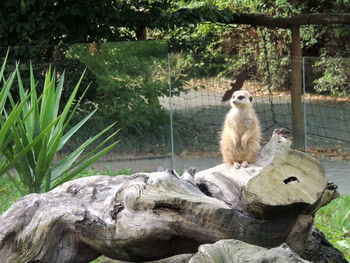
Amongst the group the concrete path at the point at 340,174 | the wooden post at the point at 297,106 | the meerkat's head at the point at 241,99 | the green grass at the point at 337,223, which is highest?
the meerkat's head at the point at 241,99

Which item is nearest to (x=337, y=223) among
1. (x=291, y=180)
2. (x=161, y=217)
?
(x=291, y=180)

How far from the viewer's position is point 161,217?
290 cm

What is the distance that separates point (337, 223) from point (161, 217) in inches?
101

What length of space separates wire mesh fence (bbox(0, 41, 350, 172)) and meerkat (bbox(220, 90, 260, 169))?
3012 mm

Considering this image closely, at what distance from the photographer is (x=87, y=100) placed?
26.0 feet

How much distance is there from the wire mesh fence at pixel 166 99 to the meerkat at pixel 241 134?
119 inches

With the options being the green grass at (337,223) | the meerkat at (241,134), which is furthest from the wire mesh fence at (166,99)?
the meerkat at (241,134)

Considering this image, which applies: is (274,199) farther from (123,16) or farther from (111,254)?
(123,16)

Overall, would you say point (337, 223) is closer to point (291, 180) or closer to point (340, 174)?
point (291, 180)

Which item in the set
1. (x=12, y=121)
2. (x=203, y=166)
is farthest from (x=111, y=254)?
(x=203, y=166)

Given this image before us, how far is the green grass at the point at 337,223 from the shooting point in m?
4.34

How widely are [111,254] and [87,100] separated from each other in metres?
5.07

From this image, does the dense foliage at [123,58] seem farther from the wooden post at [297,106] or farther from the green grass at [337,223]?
the green grass at [337,223]

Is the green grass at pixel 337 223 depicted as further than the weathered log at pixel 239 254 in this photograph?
Yes
